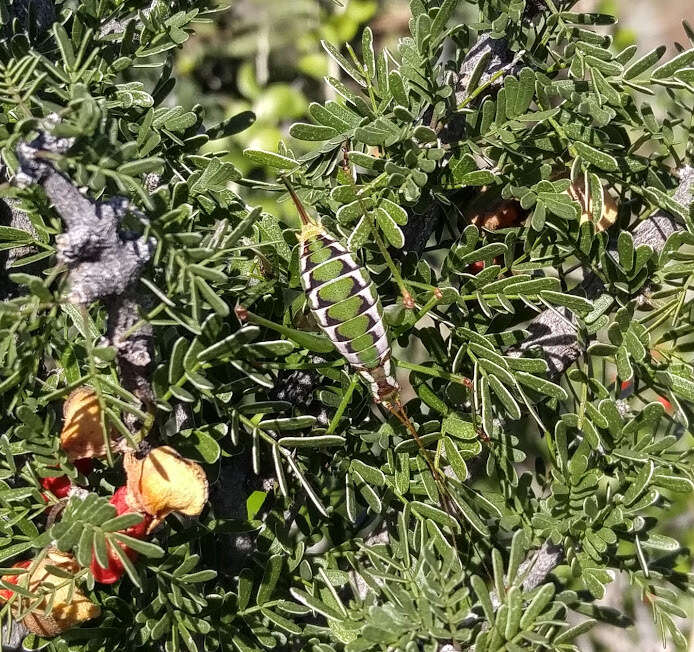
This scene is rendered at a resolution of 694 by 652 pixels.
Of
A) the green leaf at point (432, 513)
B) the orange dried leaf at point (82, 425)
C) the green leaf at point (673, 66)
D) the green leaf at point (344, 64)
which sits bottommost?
the green leaf at point (432, 513)

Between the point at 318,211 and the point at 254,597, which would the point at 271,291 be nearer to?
the point at 318,211

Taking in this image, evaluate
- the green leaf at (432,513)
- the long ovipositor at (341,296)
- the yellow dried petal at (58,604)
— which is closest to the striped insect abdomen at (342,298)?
the long ovipositor at (341,296)

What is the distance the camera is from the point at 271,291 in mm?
559

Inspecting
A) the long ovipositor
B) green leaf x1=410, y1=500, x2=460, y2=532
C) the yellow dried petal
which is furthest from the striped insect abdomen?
the yellow dried petal

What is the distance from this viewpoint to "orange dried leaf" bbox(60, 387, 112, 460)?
0.46 meters

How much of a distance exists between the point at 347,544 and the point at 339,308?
20cm

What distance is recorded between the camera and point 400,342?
0.60 metres

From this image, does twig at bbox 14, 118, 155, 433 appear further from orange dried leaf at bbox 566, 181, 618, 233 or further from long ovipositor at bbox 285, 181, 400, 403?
orange dried leaf at bbox 566, 181, 618, 233

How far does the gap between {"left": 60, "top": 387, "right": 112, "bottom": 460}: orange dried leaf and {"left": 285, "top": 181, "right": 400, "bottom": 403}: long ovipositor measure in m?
0.14

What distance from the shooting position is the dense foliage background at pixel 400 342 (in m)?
0.49

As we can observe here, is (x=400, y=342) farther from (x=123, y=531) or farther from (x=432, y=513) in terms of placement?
(x=123, y=531)

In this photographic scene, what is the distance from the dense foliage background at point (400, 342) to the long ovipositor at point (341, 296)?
19 millimetres

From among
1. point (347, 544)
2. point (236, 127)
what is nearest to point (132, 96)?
point (236, 127)

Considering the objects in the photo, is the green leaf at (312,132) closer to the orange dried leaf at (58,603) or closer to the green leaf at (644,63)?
the green leaf at (644,63)
